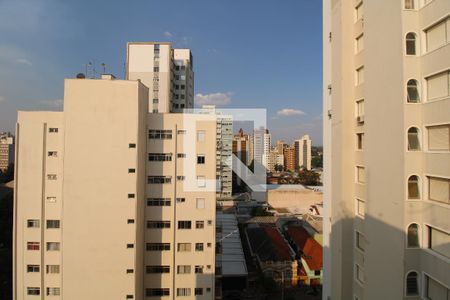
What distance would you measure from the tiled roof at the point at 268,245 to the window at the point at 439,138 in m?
13.1

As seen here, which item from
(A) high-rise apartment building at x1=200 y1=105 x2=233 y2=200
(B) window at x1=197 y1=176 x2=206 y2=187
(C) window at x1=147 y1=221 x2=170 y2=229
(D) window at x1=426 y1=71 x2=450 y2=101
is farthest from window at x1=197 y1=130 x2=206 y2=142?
(A) high-rise apartment building at x1=200 y1=105 x2=233 y2=200

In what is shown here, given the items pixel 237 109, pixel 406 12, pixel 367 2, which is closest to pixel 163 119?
pixel 237 109

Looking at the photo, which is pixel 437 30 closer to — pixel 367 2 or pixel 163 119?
pixel 367 2

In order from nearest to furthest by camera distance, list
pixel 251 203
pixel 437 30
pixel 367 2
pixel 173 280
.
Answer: pixel 437 30 < pixel 367 2 < pixel 173 280 < pixel 251 203

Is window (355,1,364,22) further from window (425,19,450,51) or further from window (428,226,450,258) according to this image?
window (428,226,450,258)

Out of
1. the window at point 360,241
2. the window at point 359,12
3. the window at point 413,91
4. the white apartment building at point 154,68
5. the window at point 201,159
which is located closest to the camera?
the window at point 413,91

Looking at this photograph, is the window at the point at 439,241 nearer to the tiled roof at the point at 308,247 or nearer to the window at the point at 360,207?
the window at the point at 360,207

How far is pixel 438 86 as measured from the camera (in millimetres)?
3469

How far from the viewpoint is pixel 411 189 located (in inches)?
146

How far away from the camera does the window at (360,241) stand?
4941 millimetres

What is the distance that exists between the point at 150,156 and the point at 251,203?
23.1m

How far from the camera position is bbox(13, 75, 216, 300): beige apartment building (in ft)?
26.8

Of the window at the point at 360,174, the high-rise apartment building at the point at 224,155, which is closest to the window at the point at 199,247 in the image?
the window at the point at 360,174

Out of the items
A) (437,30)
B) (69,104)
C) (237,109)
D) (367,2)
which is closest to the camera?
(437,30)
